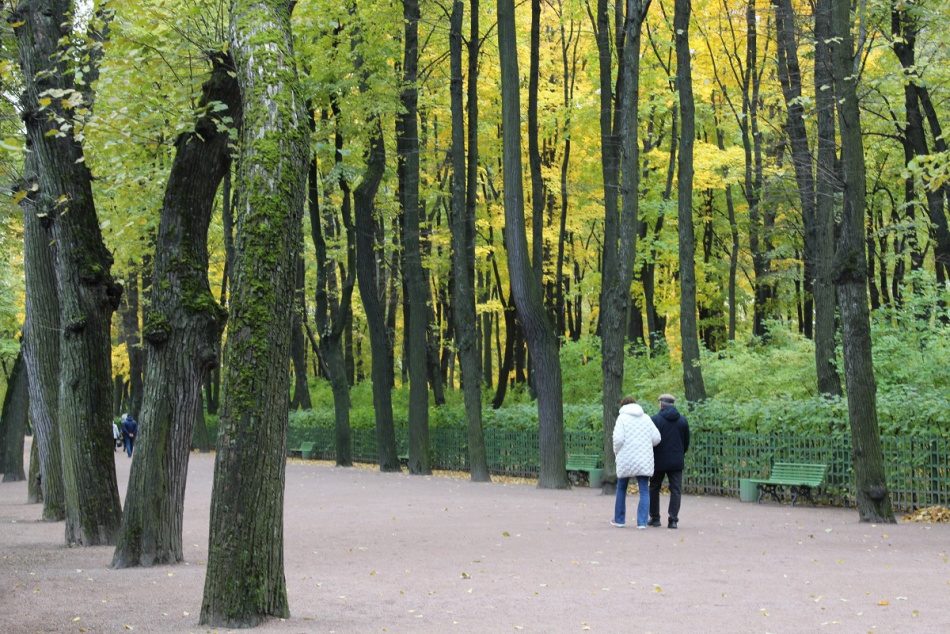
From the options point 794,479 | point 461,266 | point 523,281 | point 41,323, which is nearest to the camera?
point 41,323

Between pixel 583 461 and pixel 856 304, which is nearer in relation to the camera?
pixel 856 304

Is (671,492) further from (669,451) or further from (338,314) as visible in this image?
(338,314)

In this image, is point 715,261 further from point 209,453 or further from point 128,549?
point 128,549

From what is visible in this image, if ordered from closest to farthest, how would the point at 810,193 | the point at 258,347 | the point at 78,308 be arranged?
the point at 258,347
the point at 78,308
the point at 810,193

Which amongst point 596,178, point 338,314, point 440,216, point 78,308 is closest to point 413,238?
point 338,314

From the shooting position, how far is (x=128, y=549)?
35.0ft

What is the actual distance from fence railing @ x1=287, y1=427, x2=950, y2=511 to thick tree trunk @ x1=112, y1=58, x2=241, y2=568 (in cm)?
1142

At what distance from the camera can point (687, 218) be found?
907 inches

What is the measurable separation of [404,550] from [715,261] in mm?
27018

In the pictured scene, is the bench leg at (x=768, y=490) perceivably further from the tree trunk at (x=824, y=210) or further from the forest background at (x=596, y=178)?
the tree trunk at (x=824, y=210)

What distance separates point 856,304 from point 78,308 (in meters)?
10.6

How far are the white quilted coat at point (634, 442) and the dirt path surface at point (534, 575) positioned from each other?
2.87 ft

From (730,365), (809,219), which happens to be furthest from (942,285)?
(730,365)

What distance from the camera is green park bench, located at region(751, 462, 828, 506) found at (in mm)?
17516
